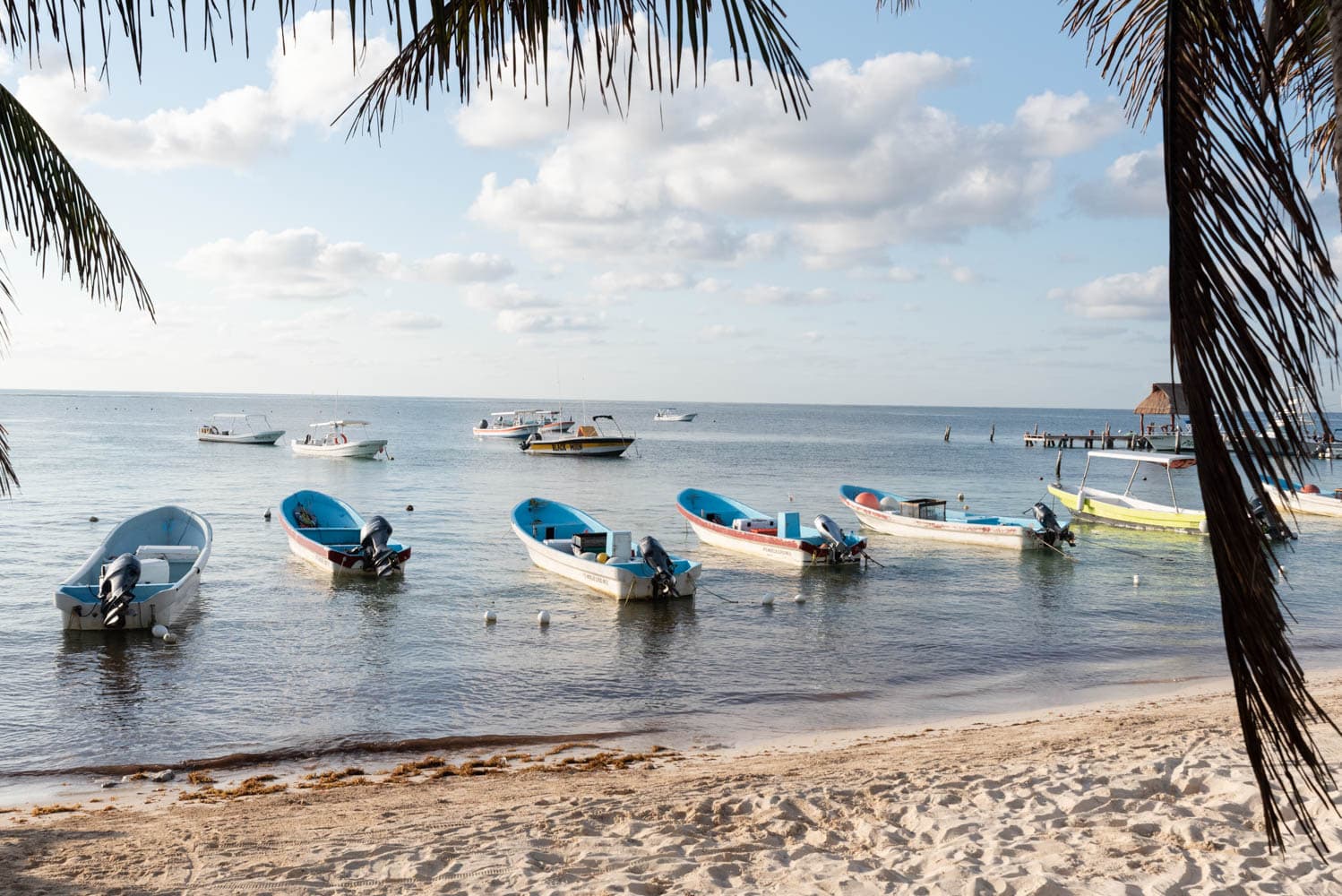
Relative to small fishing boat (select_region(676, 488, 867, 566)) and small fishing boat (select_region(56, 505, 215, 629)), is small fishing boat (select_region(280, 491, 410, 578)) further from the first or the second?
small fishing boat (select_region(676, 488, 867, 566))

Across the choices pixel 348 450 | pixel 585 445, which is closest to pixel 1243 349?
pixel 585 445

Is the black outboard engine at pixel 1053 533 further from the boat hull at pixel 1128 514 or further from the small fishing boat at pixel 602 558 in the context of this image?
the small fishing boat at pixel 602 558

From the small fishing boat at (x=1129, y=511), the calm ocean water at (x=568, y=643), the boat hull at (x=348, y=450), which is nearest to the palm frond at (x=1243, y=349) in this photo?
the calm ocean water at (x=568, y=643)

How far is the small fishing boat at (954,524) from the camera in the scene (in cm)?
2825

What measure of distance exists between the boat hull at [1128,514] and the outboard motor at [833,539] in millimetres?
13757

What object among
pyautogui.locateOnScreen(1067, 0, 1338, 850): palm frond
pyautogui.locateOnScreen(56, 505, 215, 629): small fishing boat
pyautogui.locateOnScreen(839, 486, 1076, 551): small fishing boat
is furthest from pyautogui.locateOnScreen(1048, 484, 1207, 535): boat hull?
pyautogui.locateOnScreen(1067, 0, 1338, 850): palm frond

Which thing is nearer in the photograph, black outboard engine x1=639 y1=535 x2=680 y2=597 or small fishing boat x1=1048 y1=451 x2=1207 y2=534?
black outboard engine x1=639 y1=535 x2=680 y2=597

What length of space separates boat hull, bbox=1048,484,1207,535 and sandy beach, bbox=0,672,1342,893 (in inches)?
969

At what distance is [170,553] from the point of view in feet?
69.6

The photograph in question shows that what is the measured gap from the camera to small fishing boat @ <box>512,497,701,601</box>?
2091cm

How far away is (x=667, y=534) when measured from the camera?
108 feet

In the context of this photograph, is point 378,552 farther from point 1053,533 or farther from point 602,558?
point 1053,533

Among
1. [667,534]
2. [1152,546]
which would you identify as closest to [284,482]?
[667,534]

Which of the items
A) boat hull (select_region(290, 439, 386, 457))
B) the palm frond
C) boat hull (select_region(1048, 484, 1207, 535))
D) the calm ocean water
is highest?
the palm frond
